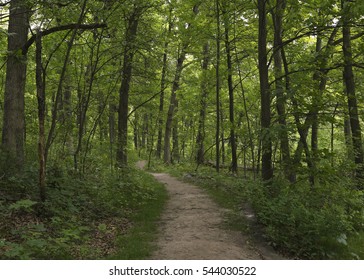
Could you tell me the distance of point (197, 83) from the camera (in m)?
20.6

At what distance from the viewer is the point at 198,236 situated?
7199 millimetres

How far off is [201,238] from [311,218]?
8.71 ft

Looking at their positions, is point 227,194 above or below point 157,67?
below

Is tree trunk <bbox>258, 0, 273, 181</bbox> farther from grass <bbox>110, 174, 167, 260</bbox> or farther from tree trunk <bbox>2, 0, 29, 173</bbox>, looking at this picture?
tree trunk <bbox>2, 0, 29, 173</bbox>

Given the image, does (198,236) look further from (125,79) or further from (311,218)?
(125,79)

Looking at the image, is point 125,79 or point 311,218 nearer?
point 311,218

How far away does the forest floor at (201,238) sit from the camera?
595cm

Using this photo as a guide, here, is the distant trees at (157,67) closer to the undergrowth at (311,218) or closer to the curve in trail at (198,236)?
the undergrowth at (311,218)

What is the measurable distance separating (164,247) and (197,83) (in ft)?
50.6

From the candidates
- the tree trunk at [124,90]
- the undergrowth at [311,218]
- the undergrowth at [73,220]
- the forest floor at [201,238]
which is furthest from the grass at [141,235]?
the tree trunk at [124,90]

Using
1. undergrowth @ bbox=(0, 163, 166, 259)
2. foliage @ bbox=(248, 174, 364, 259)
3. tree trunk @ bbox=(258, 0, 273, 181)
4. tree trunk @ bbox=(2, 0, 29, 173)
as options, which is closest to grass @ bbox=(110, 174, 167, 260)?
undergrowth @ bbox=(0, 163, 166, 259)

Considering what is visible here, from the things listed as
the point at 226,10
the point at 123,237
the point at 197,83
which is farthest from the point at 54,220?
the point at 197,83

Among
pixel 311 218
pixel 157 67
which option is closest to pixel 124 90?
pixel 157 67

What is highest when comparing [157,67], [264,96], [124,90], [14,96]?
[157,67]
